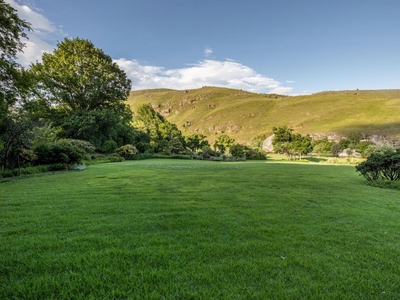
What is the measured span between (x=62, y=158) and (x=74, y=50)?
67.0 feet

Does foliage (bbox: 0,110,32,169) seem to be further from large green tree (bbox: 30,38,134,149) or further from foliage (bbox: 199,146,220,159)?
foliage (bbox: 199,146,220,159)

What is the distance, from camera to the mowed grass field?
6.75ft

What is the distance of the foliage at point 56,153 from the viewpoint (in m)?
12.4

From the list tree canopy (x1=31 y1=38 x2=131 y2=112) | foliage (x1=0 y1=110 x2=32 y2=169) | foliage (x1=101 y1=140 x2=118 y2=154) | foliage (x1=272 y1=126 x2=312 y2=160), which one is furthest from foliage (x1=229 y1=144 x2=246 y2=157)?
foliage (x1=0 y1=110 x2=32 y2=169)

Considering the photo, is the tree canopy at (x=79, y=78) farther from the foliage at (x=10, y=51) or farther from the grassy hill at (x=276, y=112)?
the grassy hill at (x=276, y=112)

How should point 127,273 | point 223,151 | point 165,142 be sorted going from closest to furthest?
1. point 127,273
2. point 165,142
3. point 223,151

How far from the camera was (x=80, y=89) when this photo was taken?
Result: 2691 cm

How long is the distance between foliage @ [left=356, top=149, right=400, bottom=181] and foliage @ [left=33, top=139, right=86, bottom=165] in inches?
636

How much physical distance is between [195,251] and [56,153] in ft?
44.1

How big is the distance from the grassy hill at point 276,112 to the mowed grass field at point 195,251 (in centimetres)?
7025

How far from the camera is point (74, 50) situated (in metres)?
27.0

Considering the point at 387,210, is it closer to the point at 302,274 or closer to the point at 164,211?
the point at 302,274

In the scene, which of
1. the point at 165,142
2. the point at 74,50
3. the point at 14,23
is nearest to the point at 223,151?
the point at 165,142

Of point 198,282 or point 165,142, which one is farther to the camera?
point 165,142
